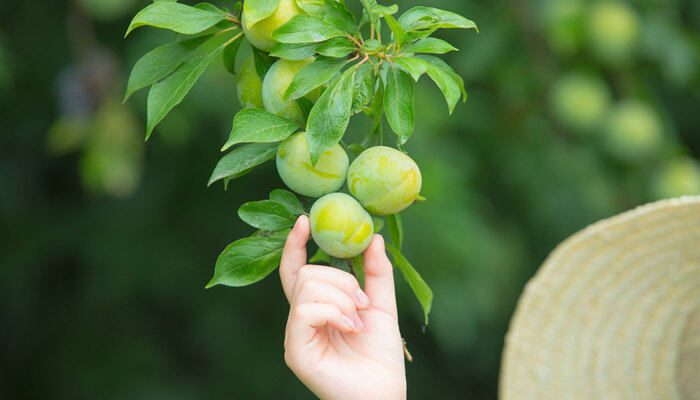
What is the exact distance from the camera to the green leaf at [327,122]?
0.43m

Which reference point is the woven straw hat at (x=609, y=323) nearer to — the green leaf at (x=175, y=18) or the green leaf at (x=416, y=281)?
the green leaf at (x=416, y=281)

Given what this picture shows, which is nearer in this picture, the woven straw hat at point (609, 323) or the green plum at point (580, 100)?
the woven straw hat at point (609, 323)

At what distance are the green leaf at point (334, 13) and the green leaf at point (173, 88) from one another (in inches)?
3.3

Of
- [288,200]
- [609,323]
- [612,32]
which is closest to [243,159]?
[288,200]

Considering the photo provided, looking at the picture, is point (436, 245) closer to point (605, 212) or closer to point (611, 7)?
point (605, 212)

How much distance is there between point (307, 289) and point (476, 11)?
1278 millimetres

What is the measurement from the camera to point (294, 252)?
1.55 ft

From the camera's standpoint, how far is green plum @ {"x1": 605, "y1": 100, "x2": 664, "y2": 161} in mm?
1416

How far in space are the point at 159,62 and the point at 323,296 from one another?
0.23 m

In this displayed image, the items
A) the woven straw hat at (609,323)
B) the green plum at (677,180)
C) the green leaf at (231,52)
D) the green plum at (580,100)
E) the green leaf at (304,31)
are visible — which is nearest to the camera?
the green leaf at (304,31)

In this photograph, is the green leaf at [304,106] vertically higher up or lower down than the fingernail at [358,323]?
higher up

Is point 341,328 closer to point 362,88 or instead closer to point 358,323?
point 358,323

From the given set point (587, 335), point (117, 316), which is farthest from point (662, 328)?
point (117, 316)

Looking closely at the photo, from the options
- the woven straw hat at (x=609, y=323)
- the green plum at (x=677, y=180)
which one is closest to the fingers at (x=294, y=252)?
the woven straw hat at (x=609, y=323)
